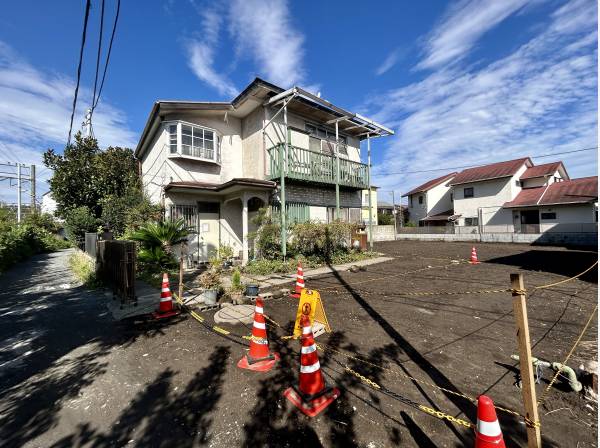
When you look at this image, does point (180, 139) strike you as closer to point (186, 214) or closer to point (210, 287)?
point (186, 214)

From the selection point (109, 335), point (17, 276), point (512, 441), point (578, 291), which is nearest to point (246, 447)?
point (512, 441)

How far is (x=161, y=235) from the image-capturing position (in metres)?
9.61

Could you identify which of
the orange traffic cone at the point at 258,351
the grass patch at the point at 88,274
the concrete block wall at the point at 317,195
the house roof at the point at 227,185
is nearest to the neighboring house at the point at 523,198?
the concrete block wall at the point at 317,195

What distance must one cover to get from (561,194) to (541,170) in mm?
4895

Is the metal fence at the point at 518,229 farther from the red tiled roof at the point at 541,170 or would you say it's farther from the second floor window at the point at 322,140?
the second floor window at the point at 322,140

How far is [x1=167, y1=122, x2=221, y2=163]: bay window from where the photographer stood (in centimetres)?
1119

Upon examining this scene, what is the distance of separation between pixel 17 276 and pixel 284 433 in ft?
47.1

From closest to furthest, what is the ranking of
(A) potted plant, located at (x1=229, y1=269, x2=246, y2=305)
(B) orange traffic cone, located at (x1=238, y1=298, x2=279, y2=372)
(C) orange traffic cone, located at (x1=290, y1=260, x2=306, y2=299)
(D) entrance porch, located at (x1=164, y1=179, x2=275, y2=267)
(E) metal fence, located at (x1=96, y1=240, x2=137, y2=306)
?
(B) orange traffic cone, located at (x1=238, y1=298, x2=279, y2=372) → (E) metal fence, located at (x1=96, y1=240, x2=137, y2=306) → (A) potted plant, located at (x1=229, y1=269, x2=246, y2=305) → (C) orange traffic cone, located at (x1=290, y1=260, x2=306, y2=299) → (D) entrance porch, located at (x1=164, y1=179, x2=275, y2=267)

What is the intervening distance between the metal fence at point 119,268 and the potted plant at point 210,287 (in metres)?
1.65

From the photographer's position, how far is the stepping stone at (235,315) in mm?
5234

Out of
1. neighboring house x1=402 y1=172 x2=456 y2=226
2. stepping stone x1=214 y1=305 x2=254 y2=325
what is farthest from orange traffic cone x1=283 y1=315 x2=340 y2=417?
neighboring house x1=402 y1=172 x2=456 y2=226

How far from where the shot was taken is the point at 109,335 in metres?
4.72

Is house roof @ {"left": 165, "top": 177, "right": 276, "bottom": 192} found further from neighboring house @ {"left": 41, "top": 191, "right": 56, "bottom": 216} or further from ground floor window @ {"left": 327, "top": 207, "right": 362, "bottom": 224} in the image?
neighboring house @ {"left": 41, "top": 191, "right": 56, "bottom": 216}

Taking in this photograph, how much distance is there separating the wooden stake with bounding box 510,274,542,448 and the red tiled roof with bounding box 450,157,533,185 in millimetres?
31348
